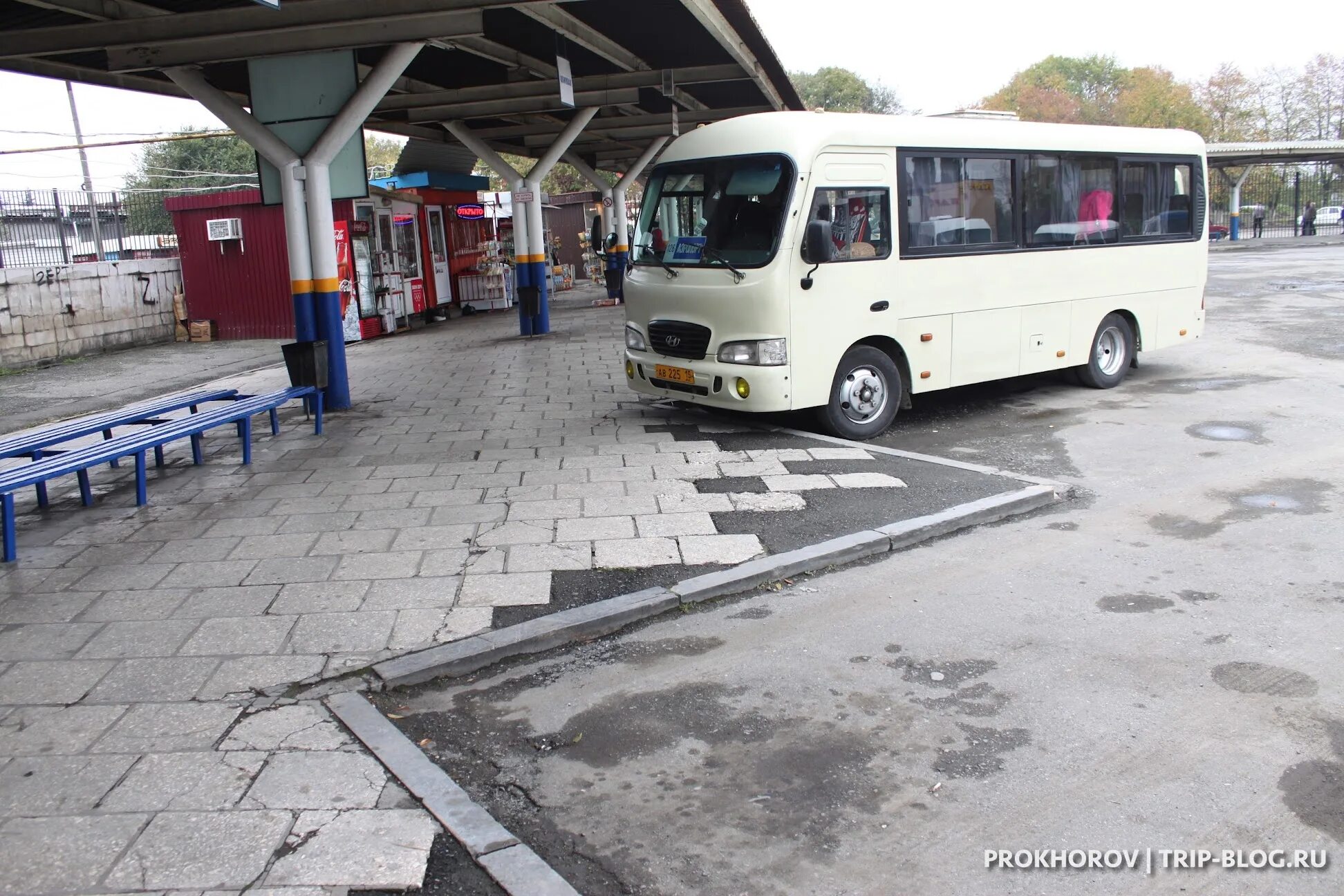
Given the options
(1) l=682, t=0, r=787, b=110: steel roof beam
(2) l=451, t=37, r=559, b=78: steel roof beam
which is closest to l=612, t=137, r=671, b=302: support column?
(1) l=682, t=0, r=787, b=110: steel roof beam

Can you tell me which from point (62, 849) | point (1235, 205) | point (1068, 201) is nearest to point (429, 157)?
point (1068, 201)

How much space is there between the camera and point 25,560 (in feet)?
20.9

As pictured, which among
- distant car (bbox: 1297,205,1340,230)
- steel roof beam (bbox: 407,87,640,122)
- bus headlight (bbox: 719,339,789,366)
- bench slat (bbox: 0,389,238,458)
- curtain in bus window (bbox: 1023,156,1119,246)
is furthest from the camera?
distant car (bbox: 1297,205,1340,230)

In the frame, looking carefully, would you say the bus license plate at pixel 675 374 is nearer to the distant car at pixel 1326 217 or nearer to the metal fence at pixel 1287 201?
the metal fence at pixel 1287 201

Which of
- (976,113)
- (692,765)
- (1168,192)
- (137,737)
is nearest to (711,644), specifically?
(692,765)

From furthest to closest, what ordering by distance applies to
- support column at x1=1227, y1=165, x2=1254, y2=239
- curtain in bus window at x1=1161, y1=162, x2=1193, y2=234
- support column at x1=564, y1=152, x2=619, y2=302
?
support column at x1=1227, y1=165, x2=1254, y2=239 < support column at x1=564, y1=152, x2=619, y2=302 < curtain in bus window at x1=1161, y1=162, x2=1193, y2=234

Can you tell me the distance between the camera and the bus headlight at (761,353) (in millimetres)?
8594

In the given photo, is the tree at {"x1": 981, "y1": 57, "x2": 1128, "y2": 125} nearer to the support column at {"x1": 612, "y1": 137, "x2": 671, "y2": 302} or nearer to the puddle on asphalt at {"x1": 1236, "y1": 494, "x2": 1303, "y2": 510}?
the support column at {"x1": 612, "y1": 137, "x2": 671, "y2": 302}

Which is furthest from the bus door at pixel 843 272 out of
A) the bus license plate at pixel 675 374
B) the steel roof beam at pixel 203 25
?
the steel roof beam at pixel 203 25

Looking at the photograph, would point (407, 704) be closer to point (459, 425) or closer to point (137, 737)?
point (137, 737)

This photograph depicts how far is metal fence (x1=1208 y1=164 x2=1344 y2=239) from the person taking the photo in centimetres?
4972

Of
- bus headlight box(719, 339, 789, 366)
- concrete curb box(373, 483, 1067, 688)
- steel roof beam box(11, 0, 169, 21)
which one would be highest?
steel roof beam box(11, 0, 169, 21)

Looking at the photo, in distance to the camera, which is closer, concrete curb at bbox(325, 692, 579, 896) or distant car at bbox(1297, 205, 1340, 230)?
concrete curb at bbox(325, 692, 579, 896)

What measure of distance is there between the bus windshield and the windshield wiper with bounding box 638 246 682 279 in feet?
0.03
